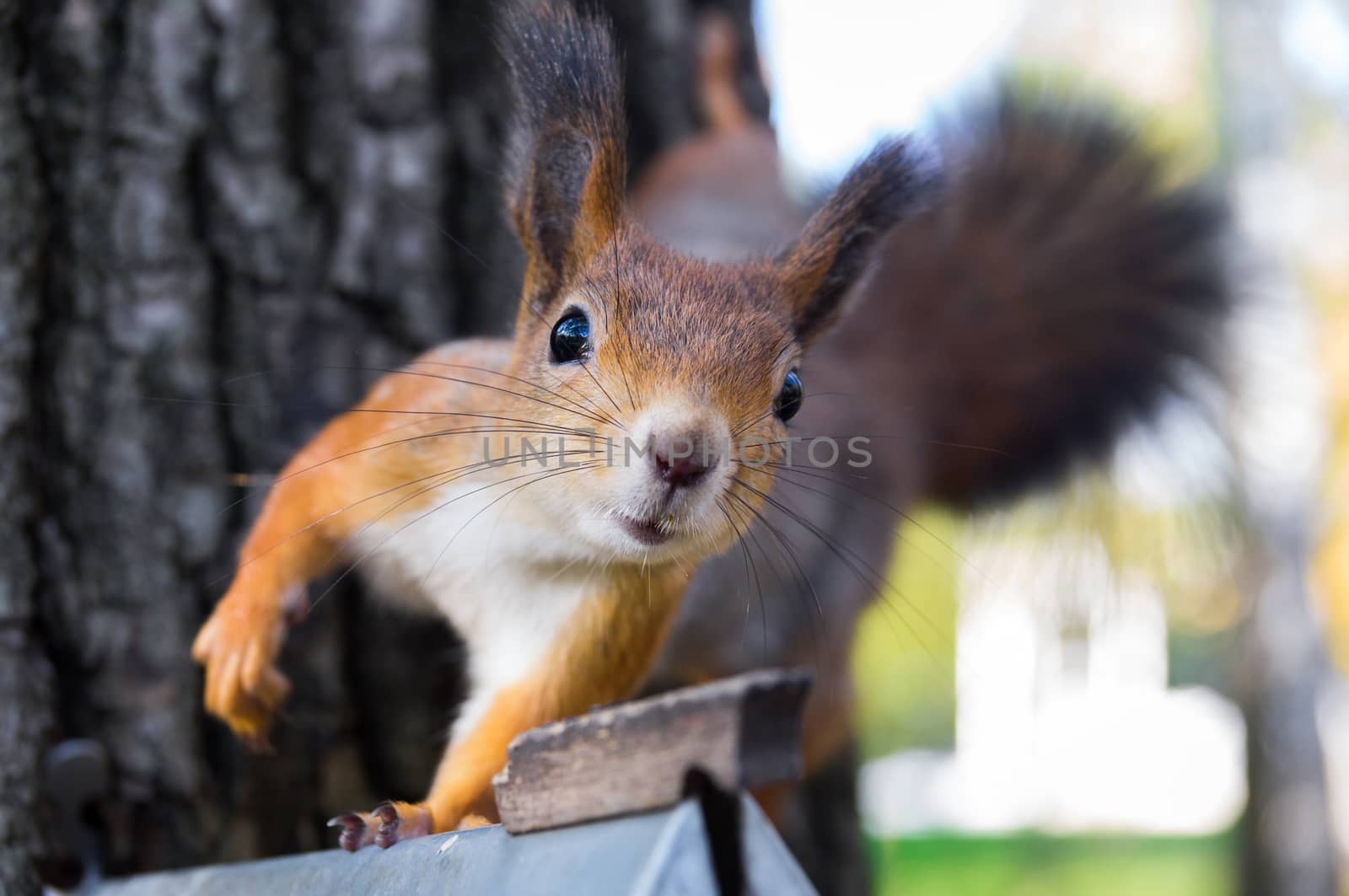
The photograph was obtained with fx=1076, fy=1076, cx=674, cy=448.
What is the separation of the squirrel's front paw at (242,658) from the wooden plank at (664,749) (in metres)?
0.42

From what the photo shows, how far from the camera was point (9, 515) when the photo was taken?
1.09 m

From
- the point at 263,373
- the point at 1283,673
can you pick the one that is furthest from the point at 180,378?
the point at 1283,673

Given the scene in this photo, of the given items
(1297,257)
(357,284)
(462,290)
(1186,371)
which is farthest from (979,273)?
(1297,257)

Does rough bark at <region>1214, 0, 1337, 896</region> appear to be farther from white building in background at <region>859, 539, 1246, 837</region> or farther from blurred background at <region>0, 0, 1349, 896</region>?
blurred background at <region>0, 0, 1349, 896</region>

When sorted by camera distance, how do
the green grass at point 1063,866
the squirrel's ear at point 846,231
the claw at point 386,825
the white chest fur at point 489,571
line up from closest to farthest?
1. the claw at point 386,825
2. the squirrel's ear at point 846,231
3. the white chest fur at point 489,571
4. the green grass at point 1063,866

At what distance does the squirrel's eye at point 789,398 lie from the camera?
0.89m

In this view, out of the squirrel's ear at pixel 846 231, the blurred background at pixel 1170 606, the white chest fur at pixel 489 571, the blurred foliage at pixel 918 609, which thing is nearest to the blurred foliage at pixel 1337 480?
the blurred background at pixel 1170 606

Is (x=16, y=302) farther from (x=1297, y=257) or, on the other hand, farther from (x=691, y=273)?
(x=1297, y=257)

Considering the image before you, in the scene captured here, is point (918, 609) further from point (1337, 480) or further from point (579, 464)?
point (1337, 480)

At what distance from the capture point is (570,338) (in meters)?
0.89

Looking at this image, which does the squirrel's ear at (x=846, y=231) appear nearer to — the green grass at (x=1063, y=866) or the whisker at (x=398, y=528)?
the whisker at (x=398, y=528)

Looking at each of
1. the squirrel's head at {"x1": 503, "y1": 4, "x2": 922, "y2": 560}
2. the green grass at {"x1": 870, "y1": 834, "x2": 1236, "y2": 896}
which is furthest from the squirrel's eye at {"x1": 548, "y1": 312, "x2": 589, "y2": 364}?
the green grass at {"x1": 870, "y1": 834, "x2": 1236, "y2": 896}

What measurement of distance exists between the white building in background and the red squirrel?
29.9 inches

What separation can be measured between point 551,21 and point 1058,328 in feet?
4.49
